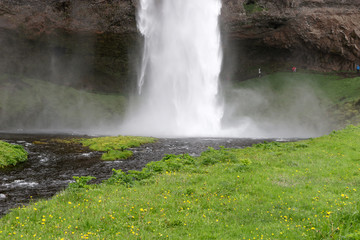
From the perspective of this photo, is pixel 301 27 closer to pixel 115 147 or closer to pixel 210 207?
pixel 115 147

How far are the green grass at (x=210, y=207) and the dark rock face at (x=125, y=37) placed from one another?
186 ft

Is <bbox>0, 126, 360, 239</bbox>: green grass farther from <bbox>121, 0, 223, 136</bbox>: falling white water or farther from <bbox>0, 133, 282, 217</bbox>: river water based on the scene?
<bbox>121, 0, 223, 136</bbox>: falling white water

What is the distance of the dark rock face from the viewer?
63.9 m

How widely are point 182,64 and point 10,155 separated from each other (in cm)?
4385

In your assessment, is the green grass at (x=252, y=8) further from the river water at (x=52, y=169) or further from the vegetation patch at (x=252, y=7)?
the river water at (x=52, y=169)

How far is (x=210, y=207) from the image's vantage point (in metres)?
10.4

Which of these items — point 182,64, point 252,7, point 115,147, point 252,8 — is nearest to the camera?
point 115,147

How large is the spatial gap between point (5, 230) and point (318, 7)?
256ft

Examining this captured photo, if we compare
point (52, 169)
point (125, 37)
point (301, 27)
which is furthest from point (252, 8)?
point (52, 169)

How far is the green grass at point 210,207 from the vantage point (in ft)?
26.6

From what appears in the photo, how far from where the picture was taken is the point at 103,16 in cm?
6372

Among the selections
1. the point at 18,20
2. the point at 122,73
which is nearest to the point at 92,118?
the point at 122,73

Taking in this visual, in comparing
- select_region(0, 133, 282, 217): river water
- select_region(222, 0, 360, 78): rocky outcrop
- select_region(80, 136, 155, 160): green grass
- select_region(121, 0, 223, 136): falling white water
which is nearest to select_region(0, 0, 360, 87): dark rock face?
select_region(222, 0, 360, 78): rocky outcrop

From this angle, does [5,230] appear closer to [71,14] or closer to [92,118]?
[92,118]
